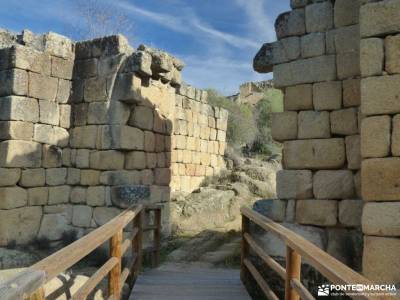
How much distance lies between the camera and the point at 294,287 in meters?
3.30

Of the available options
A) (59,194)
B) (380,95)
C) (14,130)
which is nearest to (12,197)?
(59,194)

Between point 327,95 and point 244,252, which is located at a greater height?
point 327,95

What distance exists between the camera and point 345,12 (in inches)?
221

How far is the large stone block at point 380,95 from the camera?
4.29 m

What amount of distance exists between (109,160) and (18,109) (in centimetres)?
169

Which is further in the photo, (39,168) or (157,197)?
(157,197)

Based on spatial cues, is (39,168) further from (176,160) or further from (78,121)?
(176,160)

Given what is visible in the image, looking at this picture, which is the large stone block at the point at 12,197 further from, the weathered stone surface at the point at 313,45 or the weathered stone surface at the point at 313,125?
the weathered stone surface at the point at 313,45

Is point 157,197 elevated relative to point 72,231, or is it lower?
elevated

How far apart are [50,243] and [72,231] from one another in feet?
1.36

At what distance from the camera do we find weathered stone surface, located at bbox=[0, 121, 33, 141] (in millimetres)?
6871

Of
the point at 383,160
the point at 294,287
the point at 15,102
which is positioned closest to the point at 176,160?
the point at 15,102

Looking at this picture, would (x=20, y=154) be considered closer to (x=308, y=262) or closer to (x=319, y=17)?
(x=319, y=17)

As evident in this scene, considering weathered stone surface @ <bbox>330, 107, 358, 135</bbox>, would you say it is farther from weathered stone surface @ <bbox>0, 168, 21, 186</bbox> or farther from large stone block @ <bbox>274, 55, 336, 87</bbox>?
weathered stone surface @ <bbox>0, 168, 21, 186</bbox>
